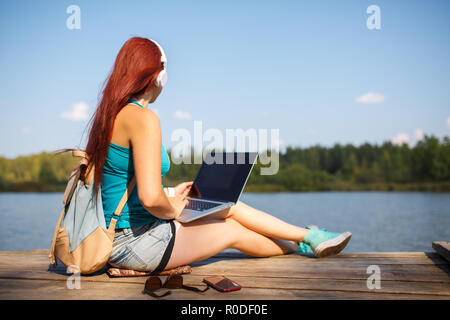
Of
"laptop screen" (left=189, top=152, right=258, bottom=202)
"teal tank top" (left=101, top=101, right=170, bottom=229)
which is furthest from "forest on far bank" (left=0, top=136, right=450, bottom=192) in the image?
"teal tank top" (left=101, top=101, right=170, bottom=229)

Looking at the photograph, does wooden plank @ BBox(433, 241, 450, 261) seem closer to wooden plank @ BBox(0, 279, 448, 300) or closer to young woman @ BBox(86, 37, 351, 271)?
wooden plank @ BBox(0, 279, 448, 300)

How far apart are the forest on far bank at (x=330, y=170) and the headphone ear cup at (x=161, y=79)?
18.0 meters

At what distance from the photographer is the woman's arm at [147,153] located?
5.64 ft

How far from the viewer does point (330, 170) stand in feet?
104

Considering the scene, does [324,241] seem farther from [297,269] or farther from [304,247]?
[297,269]

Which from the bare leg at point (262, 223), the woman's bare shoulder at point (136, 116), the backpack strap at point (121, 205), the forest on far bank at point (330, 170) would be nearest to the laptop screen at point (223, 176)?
the bare leg at point (262, 223)

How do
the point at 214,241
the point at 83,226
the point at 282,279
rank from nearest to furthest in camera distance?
the point at 83,226
the point at 282,279
the point at 214,241

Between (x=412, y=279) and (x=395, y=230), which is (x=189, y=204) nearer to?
(x=412, y=279)

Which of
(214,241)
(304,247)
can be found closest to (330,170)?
(304,247)

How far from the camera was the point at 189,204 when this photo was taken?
237 centimetres

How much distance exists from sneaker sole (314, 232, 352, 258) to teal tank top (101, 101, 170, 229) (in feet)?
3.72

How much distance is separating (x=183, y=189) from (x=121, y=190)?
0.64 metres
